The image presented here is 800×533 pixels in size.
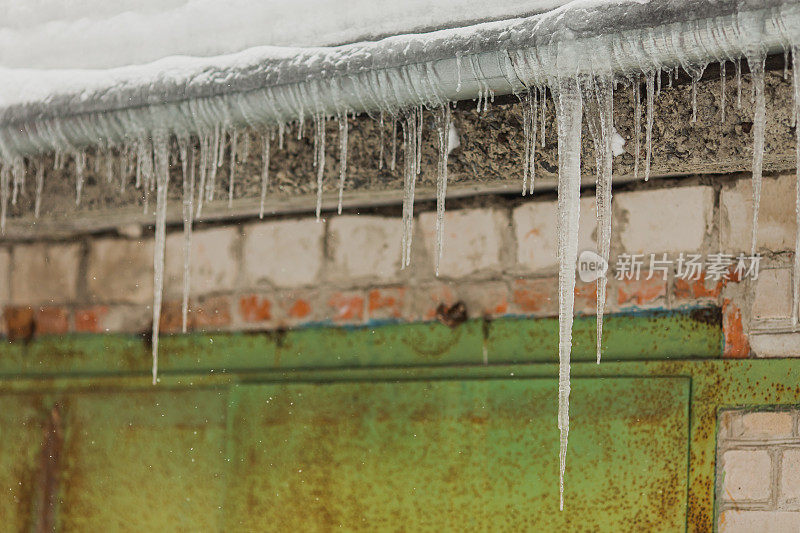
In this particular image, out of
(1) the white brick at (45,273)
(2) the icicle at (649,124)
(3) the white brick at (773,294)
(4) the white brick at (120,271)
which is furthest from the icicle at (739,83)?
(1) the white brick at (45,273)

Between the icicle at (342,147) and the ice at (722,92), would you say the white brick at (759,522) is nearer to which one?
the ice at (722,92)

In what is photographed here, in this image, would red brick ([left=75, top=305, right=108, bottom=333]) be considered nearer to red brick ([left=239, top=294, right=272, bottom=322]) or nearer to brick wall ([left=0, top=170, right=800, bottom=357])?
brick wall ([left=0, top=170, right=800, bottom=357])

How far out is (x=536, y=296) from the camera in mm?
2240

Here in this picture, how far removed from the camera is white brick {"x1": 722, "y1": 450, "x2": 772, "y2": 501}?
6.45 ft

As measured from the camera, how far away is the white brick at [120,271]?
275cm

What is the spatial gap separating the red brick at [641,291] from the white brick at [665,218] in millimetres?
88

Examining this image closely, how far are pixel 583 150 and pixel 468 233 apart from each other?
0.56 metres

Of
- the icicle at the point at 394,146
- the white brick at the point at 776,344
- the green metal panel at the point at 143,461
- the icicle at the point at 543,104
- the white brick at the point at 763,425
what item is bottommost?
the green metal panel at the point at 143,461

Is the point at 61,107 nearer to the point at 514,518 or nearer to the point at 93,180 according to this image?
the point at 93,180

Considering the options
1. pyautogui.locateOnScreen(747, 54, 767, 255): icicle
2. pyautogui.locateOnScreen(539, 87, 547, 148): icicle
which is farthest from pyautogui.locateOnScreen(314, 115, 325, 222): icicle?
pyautogui.locateOnScreen(747, 54, 767, 255): icicle

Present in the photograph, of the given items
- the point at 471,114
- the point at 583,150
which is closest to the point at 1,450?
the point at 471,114

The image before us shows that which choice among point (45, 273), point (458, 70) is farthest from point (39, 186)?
point (458, 70)

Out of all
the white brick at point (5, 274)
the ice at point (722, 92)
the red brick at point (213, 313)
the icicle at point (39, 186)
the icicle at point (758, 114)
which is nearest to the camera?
the icicle at point (758, 114)

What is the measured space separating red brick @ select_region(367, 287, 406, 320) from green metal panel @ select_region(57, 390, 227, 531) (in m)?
0.63
